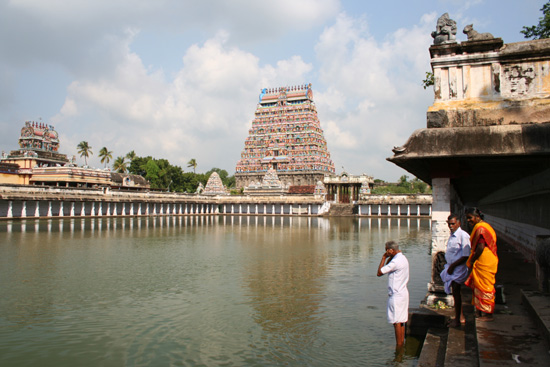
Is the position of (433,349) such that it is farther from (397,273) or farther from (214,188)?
(214,188)

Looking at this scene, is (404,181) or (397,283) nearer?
(397,283)

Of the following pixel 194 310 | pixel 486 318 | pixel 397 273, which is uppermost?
pixel 397 273

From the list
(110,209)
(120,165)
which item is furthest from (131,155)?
(110,209)

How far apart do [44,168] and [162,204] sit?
1618 centimetres

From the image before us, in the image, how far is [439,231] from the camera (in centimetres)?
775

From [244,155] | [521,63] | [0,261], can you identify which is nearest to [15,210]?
[0,261]

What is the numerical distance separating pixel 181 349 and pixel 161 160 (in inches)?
3304

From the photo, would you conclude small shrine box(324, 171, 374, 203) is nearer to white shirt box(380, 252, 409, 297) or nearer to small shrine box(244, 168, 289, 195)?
small shrine box(244, 168, 289, 195)

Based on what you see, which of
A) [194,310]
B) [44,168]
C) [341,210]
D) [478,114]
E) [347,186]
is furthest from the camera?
[347,186]

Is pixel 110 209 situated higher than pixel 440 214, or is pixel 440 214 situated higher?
pixel 440 214

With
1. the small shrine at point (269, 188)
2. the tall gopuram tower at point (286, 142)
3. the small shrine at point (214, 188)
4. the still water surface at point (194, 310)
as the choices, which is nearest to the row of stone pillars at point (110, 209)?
the small shrine at point (214, 188)

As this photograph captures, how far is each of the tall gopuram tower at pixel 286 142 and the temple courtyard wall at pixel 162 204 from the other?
1952cm

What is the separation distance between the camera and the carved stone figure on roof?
25.2 ft

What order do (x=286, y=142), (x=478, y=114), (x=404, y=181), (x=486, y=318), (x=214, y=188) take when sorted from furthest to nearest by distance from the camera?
1. (x=404, y=181)
2. (x=286, y=142)
3. (x=214, y=188)
4. (x=478, y=114)
5. (x=486, y=318)
